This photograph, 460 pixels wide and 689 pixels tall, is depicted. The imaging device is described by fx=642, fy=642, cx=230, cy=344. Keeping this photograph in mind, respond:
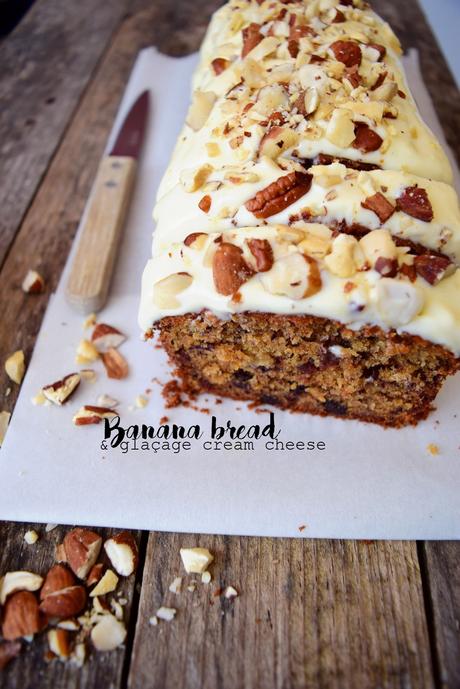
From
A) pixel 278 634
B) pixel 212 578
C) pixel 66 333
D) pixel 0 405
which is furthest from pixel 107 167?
pixel 278 634

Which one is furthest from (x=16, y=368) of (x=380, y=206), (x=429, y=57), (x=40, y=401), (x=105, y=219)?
(x=429, y=57)

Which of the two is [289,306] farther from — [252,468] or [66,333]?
[66,333]

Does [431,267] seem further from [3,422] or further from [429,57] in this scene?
[429,57]

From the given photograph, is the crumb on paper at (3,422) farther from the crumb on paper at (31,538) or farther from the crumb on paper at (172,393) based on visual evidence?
the crumb on paper at (172,393)

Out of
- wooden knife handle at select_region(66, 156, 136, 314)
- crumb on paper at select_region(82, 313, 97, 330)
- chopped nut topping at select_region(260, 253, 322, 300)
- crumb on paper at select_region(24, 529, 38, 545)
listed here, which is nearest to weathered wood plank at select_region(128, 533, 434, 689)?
crumb on paper at select_region(24, 529, 38, 545)

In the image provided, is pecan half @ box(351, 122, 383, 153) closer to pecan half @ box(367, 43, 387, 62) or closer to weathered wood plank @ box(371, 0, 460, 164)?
pecan half @ box(367, 43, 387, 62)

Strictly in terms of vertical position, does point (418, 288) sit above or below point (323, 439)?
above

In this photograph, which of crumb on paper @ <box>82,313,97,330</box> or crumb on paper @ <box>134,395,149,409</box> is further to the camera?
crumb on paper @ <box>82,313,97,330</box>
